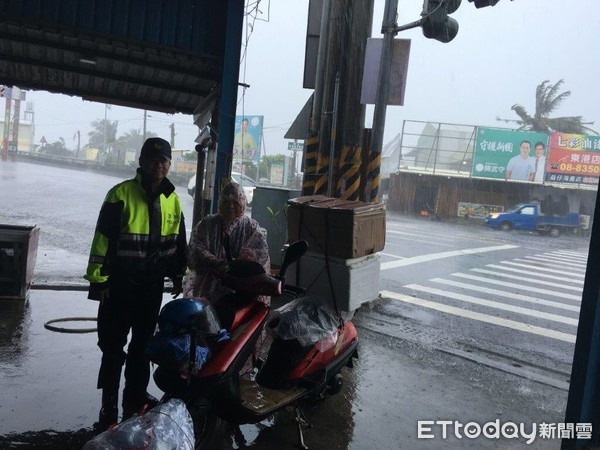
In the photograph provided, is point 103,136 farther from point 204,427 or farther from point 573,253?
point 204,427

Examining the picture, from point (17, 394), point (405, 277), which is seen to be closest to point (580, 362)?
point (17, 394)

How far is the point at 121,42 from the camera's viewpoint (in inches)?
231

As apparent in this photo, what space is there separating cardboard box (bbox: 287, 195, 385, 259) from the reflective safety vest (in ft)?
7.51

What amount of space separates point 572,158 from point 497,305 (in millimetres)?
24079

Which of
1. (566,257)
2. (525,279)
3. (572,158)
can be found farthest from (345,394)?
(572,158)

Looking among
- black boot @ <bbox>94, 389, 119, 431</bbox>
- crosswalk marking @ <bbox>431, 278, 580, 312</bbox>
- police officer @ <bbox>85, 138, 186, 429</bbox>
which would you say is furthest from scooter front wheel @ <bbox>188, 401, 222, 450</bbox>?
crosswalk marking @ <bbox>431, 278, 580, 312</bbox>

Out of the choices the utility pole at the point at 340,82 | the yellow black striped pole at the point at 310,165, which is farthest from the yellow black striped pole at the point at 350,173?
the yellow black striped pole at the point at 310,165

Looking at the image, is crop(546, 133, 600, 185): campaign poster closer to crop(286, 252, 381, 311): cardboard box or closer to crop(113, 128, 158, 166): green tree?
crop(286, 252, 381, 311): cardboard box

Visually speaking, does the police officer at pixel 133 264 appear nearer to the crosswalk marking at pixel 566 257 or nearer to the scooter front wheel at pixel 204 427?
the scooter front wheel at pixel 204 427

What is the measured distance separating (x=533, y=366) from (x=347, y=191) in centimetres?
378

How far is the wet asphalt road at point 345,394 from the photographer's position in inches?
140

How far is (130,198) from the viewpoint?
349cm

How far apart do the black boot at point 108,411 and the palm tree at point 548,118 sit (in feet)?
127

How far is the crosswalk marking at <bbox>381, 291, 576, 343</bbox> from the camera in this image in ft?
26.7
